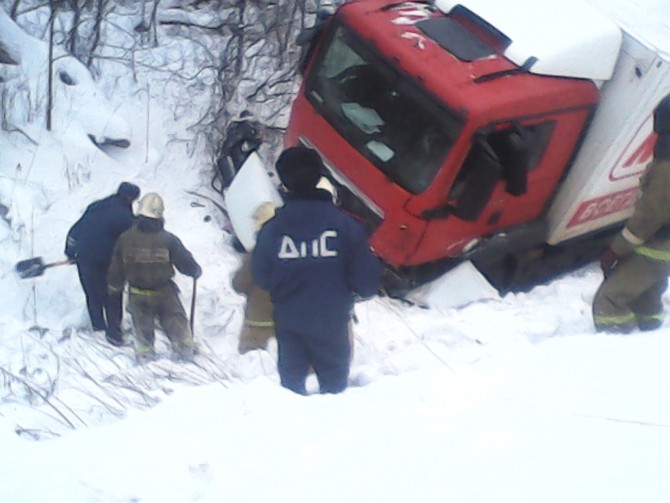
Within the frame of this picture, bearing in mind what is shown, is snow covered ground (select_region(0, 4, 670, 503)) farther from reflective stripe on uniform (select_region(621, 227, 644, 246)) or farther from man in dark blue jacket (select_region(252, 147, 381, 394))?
reflective stripe on uniform (select_region(621, 227, 644, 246))

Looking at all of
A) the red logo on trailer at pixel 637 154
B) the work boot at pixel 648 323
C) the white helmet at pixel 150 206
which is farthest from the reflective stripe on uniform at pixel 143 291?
the red logo on trailer at pixel 637 154

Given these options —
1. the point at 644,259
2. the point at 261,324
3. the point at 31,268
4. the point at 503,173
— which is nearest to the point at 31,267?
the point at 31,268

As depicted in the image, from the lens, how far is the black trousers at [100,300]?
18.3 feet

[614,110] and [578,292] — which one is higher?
[614,110]

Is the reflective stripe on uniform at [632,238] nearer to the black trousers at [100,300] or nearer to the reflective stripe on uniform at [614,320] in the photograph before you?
the reflective stripe on uniform at [614,320]

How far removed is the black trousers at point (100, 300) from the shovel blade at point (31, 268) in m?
0.44

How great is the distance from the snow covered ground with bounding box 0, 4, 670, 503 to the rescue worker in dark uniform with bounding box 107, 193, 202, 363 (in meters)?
0.17

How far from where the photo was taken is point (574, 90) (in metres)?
5.69

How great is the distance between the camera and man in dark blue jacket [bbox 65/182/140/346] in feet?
17.7

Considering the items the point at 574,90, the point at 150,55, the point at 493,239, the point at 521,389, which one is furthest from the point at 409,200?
the point at 150,55

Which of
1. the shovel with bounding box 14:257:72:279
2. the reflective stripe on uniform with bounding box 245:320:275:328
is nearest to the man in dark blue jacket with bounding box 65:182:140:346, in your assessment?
the shovel with bounding box 14:257:72:279

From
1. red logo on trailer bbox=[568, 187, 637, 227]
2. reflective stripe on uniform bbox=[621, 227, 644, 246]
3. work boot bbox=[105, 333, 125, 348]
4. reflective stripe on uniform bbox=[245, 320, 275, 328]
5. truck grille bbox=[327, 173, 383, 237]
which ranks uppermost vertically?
reflective stripe on uniform bbox=[621, 227, 644, 246]

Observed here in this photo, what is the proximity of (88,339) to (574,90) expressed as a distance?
346 cm

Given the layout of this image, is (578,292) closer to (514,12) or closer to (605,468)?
(514,12)
